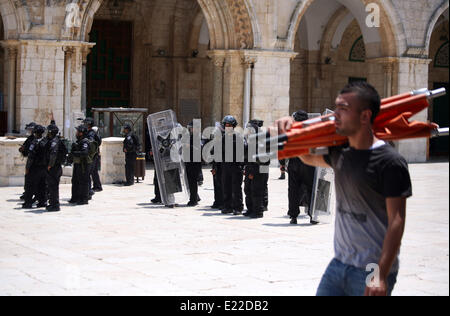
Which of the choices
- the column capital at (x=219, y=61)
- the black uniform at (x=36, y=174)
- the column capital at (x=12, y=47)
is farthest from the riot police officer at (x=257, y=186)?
the column capital at (x=219, y=61)

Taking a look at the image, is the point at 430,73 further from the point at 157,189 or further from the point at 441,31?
the point at 157,189

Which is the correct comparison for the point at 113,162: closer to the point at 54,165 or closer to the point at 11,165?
the point at 11,165

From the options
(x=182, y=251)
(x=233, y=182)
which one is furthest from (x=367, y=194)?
(x=233, y=182)

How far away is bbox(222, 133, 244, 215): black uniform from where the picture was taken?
1288 centimetres

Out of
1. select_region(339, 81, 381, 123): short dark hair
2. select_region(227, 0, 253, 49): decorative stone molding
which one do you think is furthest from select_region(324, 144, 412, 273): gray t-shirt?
select_region(227, 0, 253, 49): decorative stone molding

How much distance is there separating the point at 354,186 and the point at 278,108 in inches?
722

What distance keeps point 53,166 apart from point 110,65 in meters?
13.9

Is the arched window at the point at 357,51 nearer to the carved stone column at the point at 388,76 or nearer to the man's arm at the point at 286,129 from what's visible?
the carved stone column at the point at 388,76

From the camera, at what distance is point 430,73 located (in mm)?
31000

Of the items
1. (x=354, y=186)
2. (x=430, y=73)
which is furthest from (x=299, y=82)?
(x=354, y=186)

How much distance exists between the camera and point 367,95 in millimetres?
4023

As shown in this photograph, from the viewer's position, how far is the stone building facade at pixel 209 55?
1909cm

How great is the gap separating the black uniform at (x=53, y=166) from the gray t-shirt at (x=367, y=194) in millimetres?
9025

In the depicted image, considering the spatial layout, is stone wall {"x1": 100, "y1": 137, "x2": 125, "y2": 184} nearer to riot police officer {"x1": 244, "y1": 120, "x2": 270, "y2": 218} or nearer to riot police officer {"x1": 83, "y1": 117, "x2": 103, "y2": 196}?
riot police officer {"x1": 83, "y1": 117, "x2": 103, "y2": 196}
